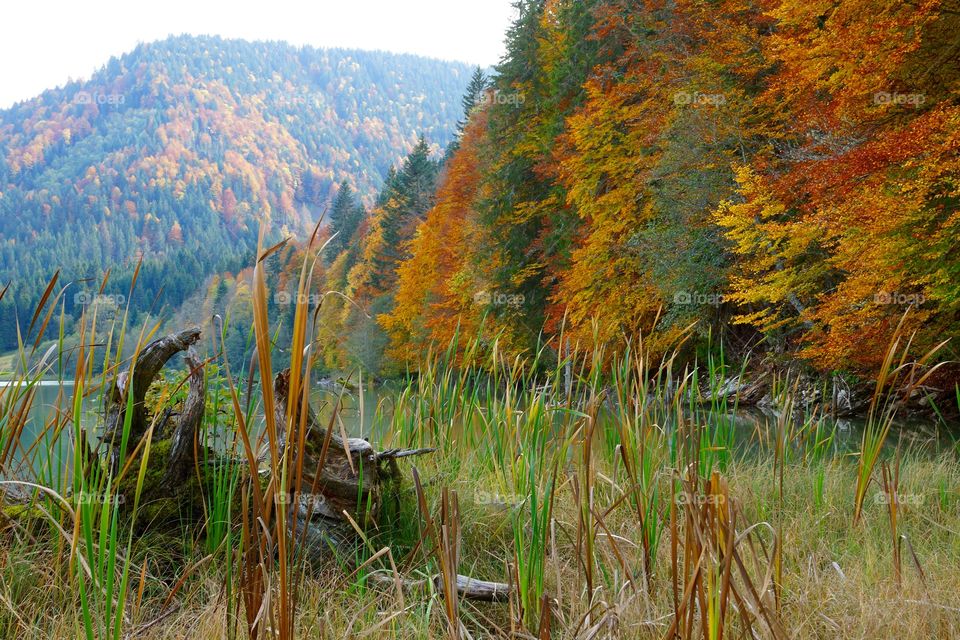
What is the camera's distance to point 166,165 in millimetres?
123375

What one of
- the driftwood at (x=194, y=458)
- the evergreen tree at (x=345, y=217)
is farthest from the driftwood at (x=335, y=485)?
the evergreen tree at (x=345, y=217)

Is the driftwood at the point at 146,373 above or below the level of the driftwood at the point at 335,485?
above

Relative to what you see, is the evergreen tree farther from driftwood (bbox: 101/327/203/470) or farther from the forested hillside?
driftwood (bbox: 101/327/203/470)

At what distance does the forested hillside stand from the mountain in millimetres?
32924

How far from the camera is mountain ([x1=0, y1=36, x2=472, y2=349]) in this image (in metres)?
80.2

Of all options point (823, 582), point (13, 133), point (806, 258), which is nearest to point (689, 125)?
point (806, 258)

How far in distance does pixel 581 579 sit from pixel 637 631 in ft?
1.38

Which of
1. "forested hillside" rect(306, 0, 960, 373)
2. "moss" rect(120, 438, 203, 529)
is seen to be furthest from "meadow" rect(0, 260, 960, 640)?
"forested hillside" rect(306, 0, 960, 373)

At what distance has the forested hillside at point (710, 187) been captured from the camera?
7492 millimetres

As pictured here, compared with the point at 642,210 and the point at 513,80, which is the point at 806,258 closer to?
the point at 642,210

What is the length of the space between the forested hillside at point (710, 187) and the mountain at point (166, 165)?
3292 cm

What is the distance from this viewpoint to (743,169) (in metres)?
9.86

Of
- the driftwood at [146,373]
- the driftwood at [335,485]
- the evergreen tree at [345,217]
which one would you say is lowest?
the driftwood at [335,485]

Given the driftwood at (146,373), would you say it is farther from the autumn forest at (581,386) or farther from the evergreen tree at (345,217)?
the evergreen tree at (345,217)
